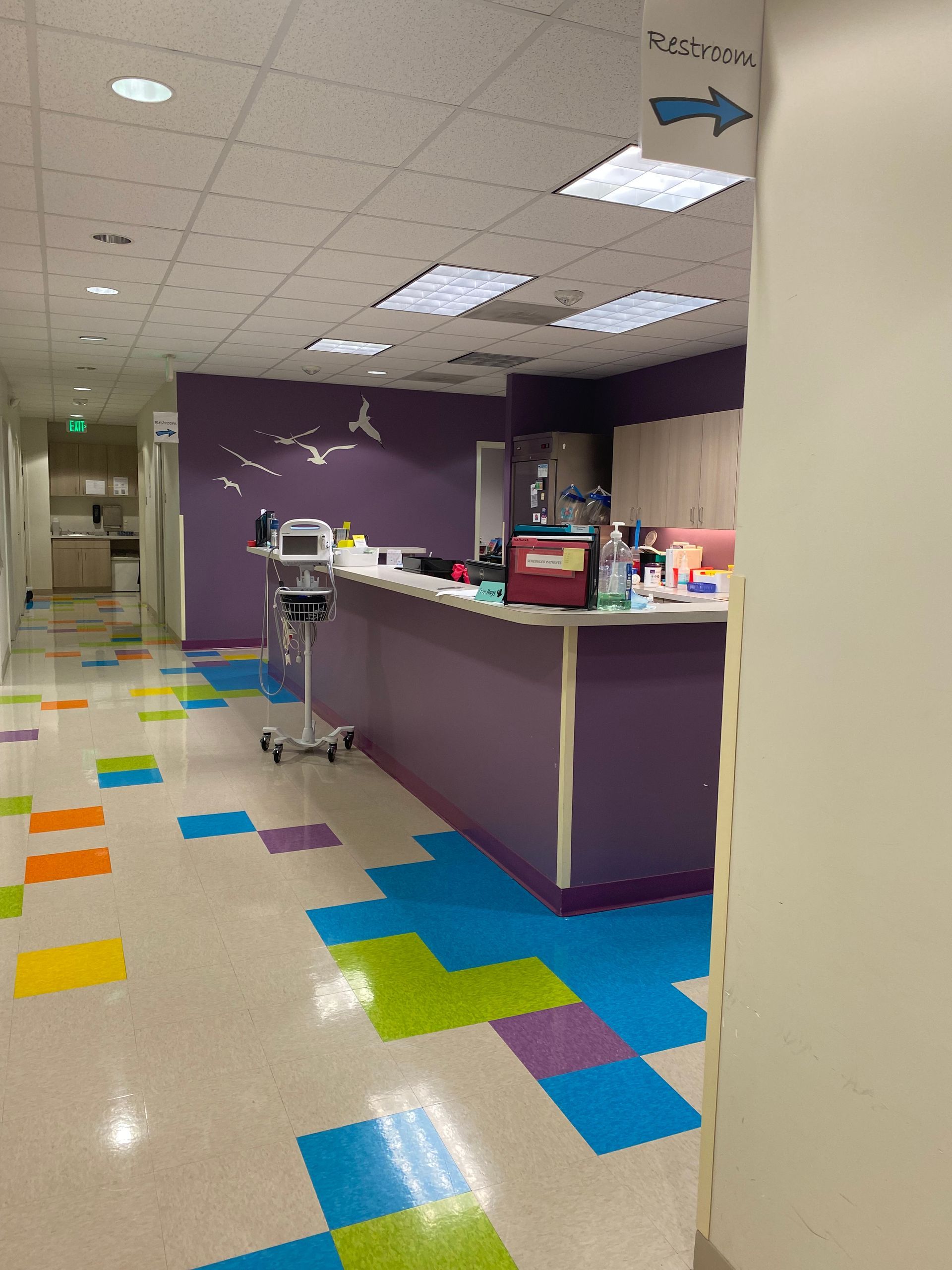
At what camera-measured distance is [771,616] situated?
163cm

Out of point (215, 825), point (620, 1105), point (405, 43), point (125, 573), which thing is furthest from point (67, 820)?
point (125, 573)

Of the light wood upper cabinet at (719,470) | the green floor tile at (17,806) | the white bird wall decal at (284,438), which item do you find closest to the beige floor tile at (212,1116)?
the green floor tile at (17,806)

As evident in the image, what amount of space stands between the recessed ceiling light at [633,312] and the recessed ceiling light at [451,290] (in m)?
0.79

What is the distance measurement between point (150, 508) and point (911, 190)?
13285 millimetres

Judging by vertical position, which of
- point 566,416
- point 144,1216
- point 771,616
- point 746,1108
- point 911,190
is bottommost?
point 144,1216

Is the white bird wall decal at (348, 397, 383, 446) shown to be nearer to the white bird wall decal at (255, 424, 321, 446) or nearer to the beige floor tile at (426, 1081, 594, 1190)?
the white bird wall decal at (255, 424, 321, 446)

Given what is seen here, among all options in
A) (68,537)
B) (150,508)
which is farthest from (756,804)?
(68,537)

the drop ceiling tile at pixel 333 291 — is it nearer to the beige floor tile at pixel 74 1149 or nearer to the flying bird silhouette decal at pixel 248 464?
the flying bird silhouette decal at pixel 248 464

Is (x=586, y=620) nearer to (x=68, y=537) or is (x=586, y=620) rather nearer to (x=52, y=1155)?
(x=52, y=1155)

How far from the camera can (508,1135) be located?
2203 mm

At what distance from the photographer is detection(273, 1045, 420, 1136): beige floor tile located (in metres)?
2.26

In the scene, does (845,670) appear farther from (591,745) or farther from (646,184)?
(646,184)

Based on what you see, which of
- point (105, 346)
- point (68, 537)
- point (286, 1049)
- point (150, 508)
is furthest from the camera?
point (68, 537)

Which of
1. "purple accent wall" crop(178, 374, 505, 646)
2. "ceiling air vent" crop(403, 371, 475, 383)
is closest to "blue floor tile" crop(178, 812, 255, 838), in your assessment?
"purple accent wall" crop(178, 374, 505, 646)
